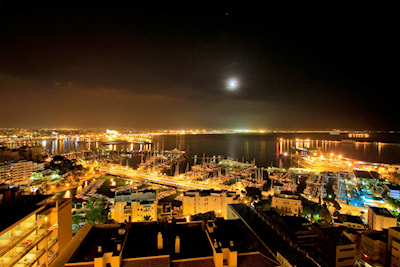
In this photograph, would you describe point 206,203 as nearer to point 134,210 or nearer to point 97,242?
point 134,210

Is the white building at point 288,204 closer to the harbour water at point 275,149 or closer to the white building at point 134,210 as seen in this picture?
the white building at point 134,210

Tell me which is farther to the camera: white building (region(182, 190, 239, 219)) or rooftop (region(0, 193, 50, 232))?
white building (region(182, 190, 239, 219))

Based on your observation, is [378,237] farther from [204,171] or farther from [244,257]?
[204,171]

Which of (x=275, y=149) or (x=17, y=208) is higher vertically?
(x=17, y=208)

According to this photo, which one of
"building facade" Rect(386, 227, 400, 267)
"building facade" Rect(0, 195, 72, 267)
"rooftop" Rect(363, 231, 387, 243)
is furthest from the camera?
"rooftop" Rect(363, 231, 387, 243)

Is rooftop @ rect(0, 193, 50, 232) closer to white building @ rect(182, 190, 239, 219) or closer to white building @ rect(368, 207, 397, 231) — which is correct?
white building @ rect(182, 190, 239, 219)

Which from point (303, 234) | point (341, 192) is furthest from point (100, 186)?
point (341, 192)

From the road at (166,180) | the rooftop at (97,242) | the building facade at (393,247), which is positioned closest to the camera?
the rooftop at (97,242)

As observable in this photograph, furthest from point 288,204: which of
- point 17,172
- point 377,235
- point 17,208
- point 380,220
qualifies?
point 17,172

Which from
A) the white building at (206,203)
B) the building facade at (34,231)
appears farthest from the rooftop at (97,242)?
the white building at (206,203)

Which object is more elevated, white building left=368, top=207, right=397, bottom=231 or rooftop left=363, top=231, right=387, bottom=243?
rooftop left=363, top=231, right=387, bottom=243

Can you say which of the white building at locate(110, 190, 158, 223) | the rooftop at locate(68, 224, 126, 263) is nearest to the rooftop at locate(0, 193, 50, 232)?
the rooftop at locate(68, 224, 126, 263)
